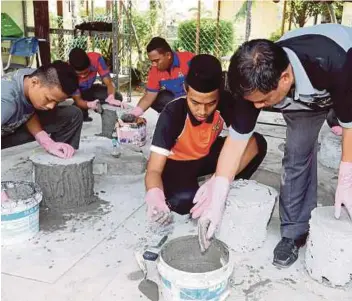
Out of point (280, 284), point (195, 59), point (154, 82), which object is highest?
point (195, 59)

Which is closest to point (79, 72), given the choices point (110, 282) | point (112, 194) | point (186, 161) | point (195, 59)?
point (112, 194)

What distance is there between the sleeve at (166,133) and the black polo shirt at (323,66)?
0.69 m

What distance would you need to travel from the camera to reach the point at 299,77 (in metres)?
1.64

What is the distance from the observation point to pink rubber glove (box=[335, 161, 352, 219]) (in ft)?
5.97

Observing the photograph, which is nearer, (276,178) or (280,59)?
(280,59)

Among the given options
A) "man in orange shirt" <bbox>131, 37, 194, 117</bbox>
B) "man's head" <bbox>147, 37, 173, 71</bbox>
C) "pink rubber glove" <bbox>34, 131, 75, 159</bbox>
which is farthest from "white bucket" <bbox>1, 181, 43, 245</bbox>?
"man's head" <bbox>147, 37, 173, 71</bbox>

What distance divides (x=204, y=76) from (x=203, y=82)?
0.10 ft

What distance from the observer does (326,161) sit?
361cm

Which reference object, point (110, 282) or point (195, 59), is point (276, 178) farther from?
point (110, 282)

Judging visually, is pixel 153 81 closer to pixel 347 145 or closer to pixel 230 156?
pixel 230 156

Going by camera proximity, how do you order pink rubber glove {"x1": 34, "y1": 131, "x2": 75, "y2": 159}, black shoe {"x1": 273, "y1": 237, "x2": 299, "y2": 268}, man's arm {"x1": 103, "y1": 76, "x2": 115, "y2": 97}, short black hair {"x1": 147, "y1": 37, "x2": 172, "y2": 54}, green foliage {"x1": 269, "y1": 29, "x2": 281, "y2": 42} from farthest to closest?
green foliage {"x1": 269, "y1": 29, "x2": 281, "y2": 42} → man's arm {"x1": 103, "y1": 76, "x2": 115, "y2": 97} → short black hair {"x1": 147, "y1": 37, "x2": 172, "y2": 54} → pink rubber glove {"x1": 34, "y1": 131, "x2": 75, "y2": 159} → black shoe {"x1": 273, "y1": 237, "x2": 299, "y2": 268}

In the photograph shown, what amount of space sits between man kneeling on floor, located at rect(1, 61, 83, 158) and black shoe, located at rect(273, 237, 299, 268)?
140 cm

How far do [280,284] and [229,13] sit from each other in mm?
9302

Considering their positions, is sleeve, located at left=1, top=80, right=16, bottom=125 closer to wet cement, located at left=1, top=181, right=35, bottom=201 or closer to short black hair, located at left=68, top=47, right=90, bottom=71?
wet cement, located at left=1, top=181, right=35, bottom=201
